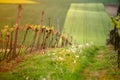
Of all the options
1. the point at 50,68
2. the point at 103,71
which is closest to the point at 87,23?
the point at 103,71

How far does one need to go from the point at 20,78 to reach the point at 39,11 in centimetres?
4578

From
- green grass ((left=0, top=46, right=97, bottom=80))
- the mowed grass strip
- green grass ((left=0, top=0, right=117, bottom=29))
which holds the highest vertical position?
green grass ((left=0, top=46, right=97, bottom=80))

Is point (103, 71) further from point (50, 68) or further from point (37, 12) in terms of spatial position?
point (37, 12)

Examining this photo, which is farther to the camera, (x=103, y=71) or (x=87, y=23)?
(x=87, y=23)

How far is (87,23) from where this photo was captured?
56938 mm

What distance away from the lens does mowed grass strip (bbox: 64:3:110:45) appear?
4708 centimetres

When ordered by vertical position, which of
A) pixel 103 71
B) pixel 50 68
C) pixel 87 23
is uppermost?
pixel 50 68

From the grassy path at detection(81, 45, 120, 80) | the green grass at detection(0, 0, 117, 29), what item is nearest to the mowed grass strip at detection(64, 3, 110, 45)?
the green grass at detection(0, 0, 117, 29)

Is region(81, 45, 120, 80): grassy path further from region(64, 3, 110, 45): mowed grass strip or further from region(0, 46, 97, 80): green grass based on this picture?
region(64, 3, 110, 45): mowed grass strip

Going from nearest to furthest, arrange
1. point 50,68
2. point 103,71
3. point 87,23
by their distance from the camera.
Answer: point 50,68
point 103,71
point 87,23

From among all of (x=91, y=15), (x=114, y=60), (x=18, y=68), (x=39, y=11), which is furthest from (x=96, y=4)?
(x=18, y=68)

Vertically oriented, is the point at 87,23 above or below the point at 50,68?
below

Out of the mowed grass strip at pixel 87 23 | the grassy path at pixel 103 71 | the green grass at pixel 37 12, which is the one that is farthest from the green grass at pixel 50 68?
the green grass at pixel 37 12

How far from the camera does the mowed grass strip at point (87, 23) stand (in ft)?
154
